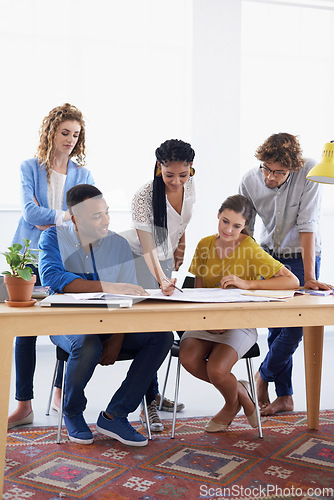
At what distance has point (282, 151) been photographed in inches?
98.3

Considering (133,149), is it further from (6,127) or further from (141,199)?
(141,199)

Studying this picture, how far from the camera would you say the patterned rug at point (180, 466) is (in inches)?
73.7

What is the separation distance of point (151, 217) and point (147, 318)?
2.26 feet

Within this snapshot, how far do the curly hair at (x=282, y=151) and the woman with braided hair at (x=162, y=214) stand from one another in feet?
1.10

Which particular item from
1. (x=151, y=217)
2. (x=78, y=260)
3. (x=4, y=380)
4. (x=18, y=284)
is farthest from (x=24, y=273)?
(x=151, y=217)

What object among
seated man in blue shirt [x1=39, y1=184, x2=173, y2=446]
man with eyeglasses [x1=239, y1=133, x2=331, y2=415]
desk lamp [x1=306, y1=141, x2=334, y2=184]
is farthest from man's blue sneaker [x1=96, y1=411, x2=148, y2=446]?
desk lamp [x1=306, y1=141, x2=334, y2=184]

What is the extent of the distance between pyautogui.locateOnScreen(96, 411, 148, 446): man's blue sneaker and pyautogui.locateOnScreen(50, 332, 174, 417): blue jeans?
0.03 m

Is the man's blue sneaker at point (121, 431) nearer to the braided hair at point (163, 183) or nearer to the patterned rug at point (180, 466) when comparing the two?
the patterned rug at point (180, 466)

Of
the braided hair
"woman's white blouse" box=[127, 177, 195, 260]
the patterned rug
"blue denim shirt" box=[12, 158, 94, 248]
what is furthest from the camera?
"blue denim shirt" box=[12, 158, 94, 248]

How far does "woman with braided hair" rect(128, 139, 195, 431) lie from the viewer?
2357 millimetres

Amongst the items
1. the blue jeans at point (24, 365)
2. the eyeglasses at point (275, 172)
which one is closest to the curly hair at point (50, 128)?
the blue jeans at point (24, 365)

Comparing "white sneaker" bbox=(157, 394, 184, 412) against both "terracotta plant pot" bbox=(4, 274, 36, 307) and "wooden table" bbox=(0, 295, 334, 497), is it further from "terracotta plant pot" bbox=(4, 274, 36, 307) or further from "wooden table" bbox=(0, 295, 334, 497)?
"terracotta plant pot" bbox=(4, 274, 36, 307)

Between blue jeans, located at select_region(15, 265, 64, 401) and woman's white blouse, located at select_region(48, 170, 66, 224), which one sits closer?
blue jeans, located at select_region(15, 265, 64, 401)

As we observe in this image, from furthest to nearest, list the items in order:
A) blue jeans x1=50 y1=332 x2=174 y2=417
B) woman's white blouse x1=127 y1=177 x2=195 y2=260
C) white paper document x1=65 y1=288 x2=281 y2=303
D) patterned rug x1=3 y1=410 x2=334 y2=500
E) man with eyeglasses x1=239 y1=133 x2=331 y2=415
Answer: man with eyeglasses x1=239 y1=133 x2=331 y2=415 < woman's white blouse x1=127 y1=177 x2=195 y2=260 < blue jeans x1=50 y1=332 x2=174 y2=417 < white paper document x1=65 y1=288 x2=281 y2=303 < patterned rug x1=3 y1=410 x2=334 y2=500
